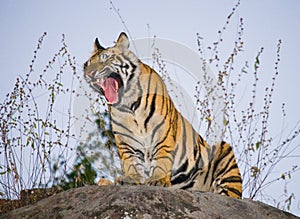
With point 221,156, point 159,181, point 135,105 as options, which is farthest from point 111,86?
point 221,156

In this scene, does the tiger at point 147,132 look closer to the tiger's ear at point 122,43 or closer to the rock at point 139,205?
the tiger's ear at point 122,43

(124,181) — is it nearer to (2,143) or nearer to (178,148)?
(178,148)

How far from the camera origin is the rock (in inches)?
166

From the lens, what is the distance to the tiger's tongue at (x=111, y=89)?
5508 millimetres

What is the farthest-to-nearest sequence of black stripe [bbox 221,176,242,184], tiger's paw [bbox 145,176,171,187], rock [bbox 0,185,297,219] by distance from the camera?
black stripe [bbox 221,176,242,184] → tiger's paw [bbox 145,176,171,187] → rock [bbox 0,185,297,219]

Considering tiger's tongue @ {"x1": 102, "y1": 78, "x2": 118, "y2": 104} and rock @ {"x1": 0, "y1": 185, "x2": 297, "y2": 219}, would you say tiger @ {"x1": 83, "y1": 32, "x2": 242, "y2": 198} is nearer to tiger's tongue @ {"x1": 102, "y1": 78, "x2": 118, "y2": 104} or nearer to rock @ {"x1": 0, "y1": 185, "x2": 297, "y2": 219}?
tiger's tongue @ {"x1": 102, "y1": 78, "x2": 118, "y2": 104}

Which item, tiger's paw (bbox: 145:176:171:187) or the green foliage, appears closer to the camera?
tiger's paw (bbox: 145:176:171:187)

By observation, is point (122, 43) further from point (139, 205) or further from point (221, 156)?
point (139, 205)

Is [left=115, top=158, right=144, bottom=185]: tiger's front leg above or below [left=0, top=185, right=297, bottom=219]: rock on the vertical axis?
above

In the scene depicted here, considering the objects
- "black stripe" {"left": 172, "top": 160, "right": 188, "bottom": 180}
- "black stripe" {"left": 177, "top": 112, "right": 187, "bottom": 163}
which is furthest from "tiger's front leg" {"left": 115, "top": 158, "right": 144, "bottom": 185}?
"black stripe" {"left": 177, "top": 112, "right": 187, "bottom": 163}

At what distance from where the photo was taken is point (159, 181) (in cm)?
523

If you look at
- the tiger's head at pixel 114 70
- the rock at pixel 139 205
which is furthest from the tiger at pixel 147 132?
the rock at pixel 139 205

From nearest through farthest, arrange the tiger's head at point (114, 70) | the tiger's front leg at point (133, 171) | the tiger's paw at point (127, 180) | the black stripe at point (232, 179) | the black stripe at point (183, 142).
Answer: the tiger's paw at point (127, 180), the tiger's front leg at point (133, 171), the tiger's head at point (114, 70), the black stripe at point (183, 142), the black stripe at point (232, 179)

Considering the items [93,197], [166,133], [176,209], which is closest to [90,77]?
[166,133]
